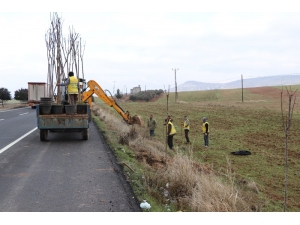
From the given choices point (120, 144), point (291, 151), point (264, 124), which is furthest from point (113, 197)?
point (264, 124)

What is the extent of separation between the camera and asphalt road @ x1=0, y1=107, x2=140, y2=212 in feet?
19.2

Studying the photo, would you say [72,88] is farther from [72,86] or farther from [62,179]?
[62,179]

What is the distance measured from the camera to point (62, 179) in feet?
24.9

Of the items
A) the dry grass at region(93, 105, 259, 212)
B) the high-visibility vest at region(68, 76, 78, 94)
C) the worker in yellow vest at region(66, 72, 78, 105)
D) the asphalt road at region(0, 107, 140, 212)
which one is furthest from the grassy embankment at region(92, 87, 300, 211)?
the high-visibility vest at region(68, 76, 78, 94)

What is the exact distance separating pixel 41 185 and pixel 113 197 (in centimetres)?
169

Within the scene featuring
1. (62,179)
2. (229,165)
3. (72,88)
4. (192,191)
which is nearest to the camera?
(192,191)

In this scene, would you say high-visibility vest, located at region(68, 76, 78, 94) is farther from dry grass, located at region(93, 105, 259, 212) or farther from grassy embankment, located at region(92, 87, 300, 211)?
dry grass, located at region(93, 105, 259, 212)

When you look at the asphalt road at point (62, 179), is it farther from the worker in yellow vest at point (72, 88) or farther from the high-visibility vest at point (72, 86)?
the high-visibility vest at point (72, 86)

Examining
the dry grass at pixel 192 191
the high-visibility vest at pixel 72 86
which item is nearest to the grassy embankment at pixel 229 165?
the dry grass at pixel 192 191

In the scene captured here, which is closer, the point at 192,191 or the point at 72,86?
the point at 192,191

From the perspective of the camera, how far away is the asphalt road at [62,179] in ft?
19.2

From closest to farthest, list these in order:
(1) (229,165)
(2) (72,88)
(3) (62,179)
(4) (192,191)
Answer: (4) (192,191) → (1) (229,165) → (3) (62,179) → (2) (72,88)

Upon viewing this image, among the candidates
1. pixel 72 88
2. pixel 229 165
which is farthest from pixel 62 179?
pixel 72 88

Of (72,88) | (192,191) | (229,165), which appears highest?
(72,88)
